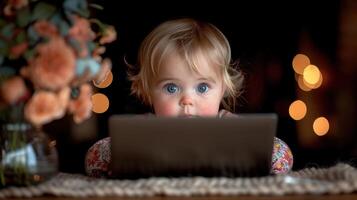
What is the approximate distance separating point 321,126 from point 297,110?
0.13 m

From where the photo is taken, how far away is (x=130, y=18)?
244cm

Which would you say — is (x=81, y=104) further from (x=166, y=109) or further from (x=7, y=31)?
(x=166, y=109)

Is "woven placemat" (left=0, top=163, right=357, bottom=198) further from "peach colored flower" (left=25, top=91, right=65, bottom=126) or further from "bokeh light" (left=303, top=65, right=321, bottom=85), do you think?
"bokeh light" (left=303, top=65, right=321, bottom=85)

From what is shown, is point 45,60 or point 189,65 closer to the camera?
point 45,60

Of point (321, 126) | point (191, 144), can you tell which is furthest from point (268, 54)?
point (191, 144)

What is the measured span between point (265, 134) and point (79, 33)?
1.09 ft

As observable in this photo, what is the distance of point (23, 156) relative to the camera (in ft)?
3.14

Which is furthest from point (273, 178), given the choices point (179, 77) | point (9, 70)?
point (179, 77)

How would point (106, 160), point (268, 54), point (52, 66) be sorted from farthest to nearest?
point (268, 54) → point (106, 160) → point (52, 66)

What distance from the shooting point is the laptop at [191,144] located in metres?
0.93

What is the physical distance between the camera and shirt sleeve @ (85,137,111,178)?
149 centimetres

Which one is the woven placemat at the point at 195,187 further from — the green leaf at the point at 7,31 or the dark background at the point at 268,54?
the dark background at the point at 268,54

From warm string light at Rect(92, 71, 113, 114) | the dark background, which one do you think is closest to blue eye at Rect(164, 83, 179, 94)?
the dark background

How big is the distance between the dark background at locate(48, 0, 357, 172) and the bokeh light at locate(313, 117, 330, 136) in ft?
0.08
